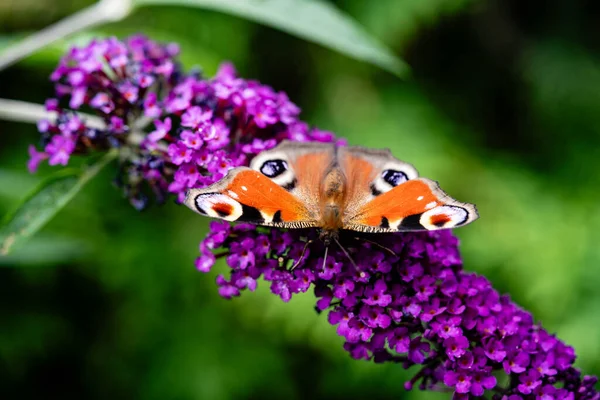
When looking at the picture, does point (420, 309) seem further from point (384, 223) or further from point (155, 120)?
point (155, 120)

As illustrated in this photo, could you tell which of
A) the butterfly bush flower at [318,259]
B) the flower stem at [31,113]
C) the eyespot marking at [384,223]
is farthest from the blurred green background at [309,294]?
the eyespot marking at [384,223]

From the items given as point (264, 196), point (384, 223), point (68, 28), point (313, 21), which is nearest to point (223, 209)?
point (264, 196)

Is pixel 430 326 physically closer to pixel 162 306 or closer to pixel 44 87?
pixel 162 306

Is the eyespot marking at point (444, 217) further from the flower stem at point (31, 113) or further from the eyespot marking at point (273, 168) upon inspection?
the flower stem at point (31, 113)

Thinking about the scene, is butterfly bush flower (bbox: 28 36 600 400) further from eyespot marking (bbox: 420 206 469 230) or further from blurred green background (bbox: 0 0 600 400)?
blurred green background (bbox: 0 0 600 400)

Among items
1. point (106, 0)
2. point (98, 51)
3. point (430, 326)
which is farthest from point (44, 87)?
point (430, 326)

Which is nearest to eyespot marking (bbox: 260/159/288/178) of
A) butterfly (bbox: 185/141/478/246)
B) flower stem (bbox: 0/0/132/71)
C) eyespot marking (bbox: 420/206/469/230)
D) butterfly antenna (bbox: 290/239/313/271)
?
butterfly (bbox: 185/141/478/246)

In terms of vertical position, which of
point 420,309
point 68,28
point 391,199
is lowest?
point 420,309
